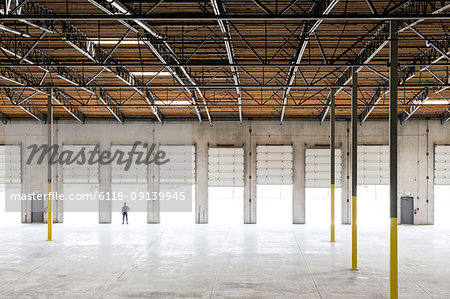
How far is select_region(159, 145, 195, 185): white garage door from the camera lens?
1438 inches

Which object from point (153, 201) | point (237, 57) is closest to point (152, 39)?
point (237, 57)

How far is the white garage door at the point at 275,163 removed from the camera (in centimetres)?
3638

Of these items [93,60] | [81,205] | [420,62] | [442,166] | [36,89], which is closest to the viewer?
[93,60]

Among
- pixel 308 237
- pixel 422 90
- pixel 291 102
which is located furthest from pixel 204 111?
pixel 422 90

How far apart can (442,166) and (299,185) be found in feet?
35.5

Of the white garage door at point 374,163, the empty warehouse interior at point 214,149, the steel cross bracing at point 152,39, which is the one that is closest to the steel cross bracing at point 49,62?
the empty warehouse interior at point 214,149

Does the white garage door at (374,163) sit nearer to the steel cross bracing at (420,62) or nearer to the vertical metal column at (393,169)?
the steel cross bracing at (420,62)

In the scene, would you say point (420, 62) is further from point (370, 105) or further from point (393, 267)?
point (393, 267)

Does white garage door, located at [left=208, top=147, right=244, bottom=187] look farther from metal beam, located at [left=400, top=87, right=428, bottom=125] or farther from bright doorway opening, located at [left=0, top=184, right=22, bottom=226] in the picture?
bright doorway opening, located at [left=0, top=184, right=22, bottom=226]

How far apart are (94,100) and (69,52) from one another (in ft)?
32.9

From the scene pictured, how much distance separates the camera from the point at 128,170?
3691 cm

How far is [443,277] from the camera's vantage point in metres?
18.5

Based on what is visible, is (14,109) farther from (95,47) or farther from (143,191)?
(95,47)

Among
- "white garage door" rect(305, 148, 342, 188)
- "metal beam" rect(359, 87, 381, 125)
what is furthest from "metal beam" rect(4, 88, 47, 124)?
"metal beam" rect(359, 87, 381, 125)
